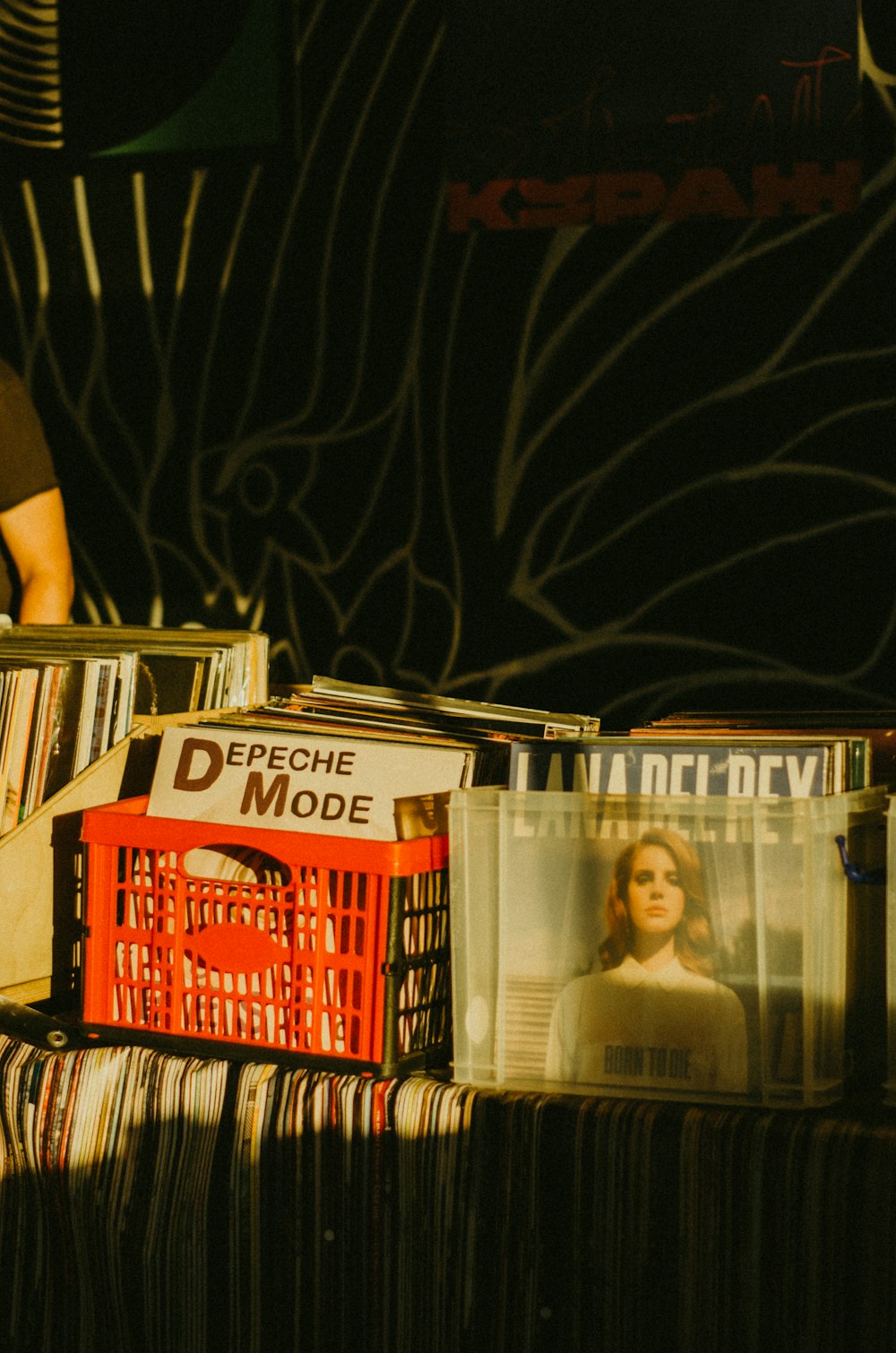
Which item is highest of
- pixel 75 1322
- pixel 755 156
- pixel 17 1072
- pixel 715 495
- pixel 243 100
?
pixel 243 100

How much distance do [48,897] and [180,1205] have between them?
366mm

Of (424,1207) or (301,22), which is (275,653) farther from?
(424,1207)

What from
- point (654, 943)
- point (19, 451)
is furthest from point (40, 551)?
point (654, 943)

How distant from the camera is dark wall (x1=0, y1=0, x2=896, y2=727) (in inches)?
78.5

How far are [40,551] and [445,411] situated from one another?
761 millimetres

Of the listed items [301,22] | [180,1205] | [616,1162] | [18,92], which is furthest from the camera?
[18,92]

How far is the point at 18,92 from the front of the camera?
8.01ft

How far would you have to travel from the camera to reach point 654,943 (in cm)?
111

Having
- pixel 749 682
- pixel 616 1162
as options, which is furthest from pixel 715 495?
pixel 616 1162

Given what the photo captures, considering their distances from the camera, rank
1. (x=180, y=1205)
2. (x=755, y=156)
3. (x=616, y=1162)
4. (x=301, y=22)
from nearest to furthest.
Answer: (x=616, y=1162) → (x=180, y=1205) → (x=755, y=156) → (x=301, y=22)

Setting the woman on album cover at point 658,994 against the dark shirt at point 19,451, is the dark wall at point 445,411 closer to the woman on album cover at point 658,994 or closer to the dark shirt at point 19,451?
the dark shirt at point 19,451

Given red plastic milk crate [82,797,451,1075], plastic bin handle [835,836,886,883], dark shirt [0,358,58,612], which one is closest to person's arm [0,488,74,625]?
dark shirt [0,358,58,612]

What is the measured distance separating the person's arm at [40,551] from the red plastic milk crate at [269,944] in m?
1.12

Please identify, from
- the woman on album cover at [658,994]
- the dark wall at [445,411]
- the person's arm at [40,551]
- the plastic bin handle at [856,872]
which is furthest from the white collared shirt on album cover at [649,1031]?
the person's arm at [40,551]
